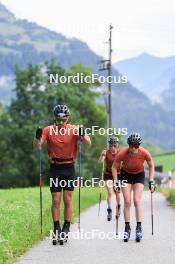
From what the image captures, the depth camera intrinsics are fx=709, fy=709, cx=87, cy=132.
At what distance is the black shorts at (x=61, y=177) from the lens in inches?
477

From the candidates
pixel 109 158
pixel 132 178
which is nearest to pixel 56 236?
pixel 132 178

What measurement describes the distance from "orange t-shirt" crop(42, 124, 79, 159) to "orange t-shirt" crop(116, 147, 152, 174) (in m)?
1.25

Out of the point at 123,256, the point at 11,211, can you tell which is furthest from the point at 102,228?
the point at 123,256

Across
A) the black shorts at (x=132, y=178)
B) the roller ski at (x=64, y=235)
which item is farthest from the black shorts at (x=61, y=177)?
the black shorts at (x=132, y=178)

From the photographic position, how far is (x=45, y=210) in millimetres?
17812

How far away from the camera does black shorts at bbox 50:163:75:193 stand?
1212 cm

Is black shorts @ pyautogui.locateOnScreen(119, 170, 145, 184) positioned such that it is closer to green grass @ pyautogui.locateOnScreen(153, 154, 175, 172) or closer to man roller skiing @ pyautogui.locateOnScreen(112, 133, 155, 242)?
man roller skiing @ pyautogui.locateOnScreen(112, 133, 155, 242)

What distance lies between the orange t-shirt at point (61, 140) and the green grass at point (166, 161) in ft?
518

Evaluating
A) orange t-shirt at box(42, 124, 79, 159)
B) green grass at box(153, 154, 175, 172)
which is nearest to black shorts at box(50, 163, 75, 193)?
orange t-shirt at box(42, 124, 79, 159)

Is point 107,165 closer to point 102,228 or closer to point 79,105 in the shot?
point 102,228

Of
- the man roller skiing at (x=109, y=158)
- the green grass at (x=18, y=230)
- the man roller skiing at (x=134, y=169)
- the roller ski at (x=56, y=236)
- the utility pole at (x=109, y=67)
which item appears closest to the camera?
the green grass at (x=18, y=230)

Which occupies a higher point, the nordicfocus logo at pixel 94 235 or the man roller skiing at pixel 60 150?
the man roller skiing at pixel 60 150

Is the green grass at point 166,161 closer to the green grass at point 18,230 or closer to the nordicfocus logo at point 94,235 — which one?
the green grass at point 18,230

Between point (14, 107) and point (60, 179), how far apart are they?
214 feet
